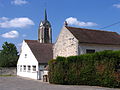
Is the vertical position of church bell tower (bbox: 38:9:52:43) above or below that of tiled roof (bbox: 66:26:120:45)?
above

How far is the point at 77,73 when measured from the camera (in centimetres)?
2034

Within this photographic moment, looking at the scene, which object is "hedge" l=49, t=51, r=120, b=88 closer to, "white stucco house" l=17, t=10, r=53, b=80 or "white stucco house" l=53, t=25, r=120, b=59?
"white stucco house" l=53, t=25, r=120, b=59

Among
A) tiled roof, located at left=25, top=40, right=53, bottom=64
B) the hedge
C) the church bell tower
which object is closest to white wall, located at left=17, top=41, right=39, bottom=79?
tiled roof, located at left=25, top=40, right=53, bottom=64

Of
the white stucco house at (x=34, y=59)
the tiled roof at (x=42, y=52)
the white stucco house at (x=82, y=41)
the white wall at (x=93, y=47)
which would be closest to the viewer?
the white wall at (x=93, y=47)

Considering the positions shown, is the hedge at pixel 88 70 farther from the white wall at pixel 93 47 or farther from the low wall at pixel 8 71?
the low wall at pixel 8 71

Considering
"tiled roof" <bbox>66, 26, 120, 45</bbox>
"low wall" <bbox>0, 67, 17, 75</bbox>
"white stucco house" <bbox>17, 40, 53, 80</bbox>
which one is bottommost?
"low wall" <bbox>0, 67, 17, 75</bbox>

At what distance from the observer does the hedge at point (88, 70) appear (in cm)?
1720

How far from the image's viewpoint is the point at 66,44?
29.2 metres

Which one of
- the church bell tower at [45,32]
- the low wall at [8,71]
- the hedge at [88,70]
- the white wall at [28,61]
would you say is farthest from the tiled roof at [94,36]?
the church bell tower at [45,32]

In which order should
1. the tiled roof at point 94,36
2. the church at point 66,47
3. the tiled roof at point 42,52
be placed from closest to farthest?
1. the church at point 66,47
2. the tiled roof at point 94,36
3. the tiled roof at point 42,52

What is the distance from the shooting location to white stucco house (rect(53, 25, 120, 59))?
88.8 feet

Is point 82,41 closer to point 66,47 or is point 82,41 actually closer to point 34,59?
point 66,47

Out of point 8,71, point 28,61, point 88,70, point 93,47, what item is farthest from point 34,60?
point 88,70

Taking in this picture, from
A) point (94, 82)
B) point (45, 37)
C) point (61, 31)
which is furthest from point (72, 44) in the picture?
point (45, 37)
